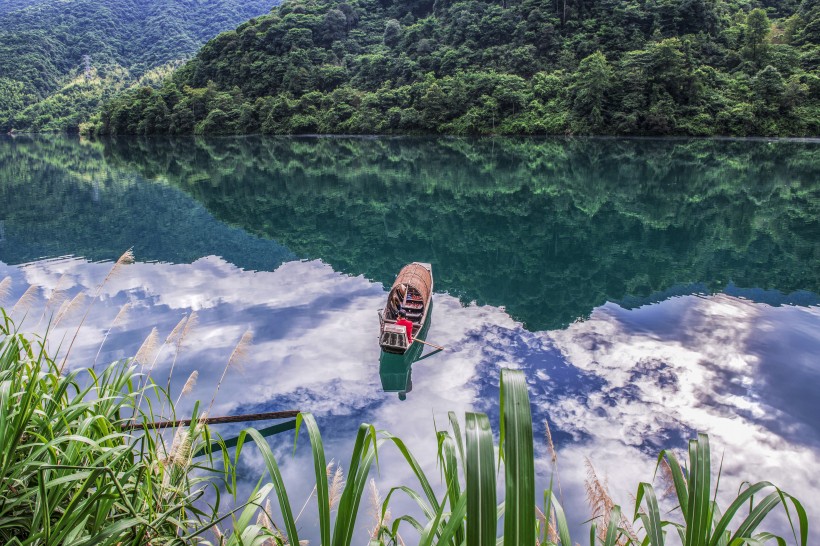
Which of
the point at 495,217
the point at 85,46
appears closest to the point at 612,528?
the point at 495,217

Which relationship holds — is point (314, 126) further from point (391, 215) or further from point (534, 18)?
point (391, 215)

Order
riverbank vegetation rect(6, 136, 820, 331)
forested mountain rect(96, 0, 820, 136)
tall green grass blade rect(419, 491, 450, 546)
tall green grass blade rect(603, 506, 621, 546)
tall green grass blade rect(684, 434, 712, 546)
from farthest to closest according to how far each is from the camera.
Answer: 1. forested mountain rect(96, 0, 820, 136)
2. riverbank vegetation rect(6, 136, 820, 331)
3. tall green grass blade rect(603, 506, 621, 546)
4. tall green grass blade rect(684, 434, 712, 546)
5. tall green grass blade rect(419, 491, 450, 546)

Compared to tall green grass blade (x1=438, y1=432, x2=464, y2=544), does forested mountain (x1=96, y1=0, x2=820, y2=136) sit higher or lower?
higher

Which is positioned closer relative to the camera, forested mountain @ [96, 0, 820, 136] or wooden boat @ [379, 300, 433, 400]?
wooden boat @ [379, 300, 433, 400]

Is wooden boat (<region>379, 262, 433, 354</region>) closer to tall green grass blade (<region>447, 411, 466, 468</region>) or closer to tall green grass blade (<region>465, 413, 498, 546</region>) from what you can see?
tall green grass blade (<region>447, 411, 466, 468</region>)

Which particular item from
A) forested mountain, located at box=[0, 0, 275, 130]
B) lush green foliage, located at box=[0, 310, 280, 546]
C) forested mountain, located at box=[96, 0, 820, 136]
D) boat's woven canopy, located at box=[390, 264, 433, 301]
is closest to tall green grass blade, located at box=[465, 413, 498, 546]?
lush green foliage, located at box=[0, 310, 280, 546]

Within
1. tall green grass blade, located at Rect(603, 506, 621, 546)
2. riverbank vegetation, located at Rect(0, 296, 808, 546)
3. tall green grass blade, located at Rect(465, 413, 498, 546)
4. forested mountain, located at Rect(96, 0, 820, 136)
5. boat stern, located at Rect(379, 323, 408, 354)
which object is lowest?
boat stern, located at Rect(379, 323, 408, 354)

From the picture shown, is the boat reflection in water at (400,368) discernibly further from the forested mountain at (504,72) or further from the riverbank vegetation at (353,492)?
the forested mountain at (504,72)

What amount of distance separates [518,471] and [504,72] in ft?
185

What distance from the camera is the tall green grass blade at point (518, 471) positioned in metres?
1.13

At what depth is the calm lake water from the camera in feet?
23.1

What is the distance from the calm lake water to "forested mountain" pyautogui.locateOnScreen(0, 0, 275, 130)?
269 feet

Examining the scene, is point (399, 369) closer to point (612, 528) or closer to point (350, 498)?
point (612, 528)

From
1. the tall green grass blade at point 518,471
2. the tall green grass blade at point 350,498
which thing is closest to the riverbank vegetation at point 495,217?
the tall green grass blade at point 350,498
